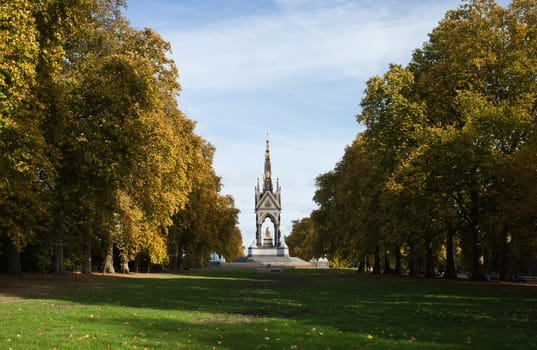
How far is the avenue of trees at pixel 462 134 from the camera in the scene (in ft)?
118

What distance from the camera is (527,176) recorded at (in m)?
30.7

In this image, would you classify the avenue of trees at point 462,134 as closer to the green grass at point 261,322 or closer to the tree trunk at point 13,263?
the green grass at point 261,322

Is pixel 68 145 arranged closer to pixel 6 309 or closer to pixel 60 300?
pixel 60 300

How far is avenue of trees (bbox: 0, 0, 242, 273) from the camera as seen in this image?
80.7 ft

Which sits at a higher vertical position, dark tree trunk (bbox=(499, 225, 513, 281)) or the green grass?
dark tree trunk (bbox=(499, 225, 513, 281))

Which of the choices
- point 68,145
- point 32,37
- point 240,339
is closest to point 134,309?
point 240,339

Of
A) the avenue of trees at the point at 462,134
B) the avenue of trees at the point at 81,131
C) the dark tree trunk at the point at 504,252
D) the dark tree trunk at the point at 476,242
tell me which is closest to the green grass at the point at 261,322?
the avenue of trees at the point at 81,131

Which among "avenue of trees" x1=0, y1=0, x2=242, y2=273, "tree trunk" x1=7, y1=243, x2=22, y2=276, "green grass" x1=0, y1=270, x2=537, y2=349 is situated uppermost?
"avenue of trees" x1=0, y1=0, x2=242, y2=273

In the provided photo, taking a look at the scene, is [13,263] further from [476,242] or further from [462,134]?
[476,242]

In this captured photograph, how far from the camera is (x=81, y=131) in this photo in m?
32.6

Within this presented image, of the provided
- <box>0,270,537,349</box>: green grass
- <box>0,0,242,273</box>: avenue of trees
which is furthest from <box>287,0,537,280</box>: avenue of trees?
<box>0,0,242,273</box>: avenue of trees

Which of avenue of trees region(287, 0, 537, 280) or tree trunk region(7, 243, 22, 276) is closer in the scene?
avenue of trees region(287, 0, 537, 280)

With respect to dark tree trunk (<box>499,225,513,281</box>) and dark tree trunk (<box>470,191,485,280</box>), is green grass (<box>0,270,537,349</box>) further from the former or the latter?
dark tree trunk (<box>499,225,513,281</box>)

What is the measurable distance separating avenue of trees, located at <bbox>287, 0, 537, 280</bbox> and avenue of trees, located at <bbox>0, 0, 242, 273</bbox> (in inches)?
573
